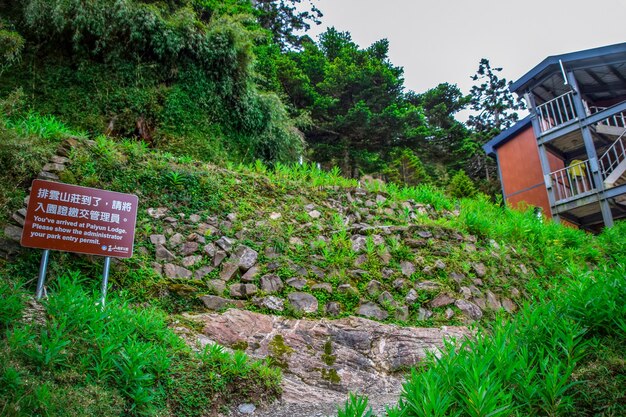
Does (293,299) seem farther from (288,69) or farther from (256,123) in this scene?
(288,69)

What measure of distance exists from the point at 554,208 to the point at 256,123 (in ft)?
35.2

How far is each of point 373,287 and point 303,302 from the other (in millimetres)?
1257

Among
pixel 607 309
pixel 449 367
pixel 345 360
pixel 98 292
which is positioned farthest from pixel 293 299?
pixel 607 309

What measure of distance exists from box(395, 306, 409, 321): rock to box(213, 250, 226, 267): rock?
9.77 feet

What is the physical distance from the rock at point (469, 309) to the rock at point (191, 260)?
4.35 meters

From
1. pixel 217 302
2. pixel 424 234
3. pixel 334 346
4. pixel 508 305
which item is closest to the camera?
pixel 334 346

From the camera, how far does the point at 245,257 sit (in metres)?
6.76

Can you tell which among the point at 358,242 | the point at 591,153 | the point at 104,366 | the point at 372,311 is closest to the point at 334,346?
the point at 372,311

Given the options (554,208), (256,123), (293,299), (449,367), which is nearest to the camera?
(449,367)

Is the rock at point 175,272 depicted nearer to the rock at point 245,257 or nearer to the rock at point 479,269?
the rock at point 245,257

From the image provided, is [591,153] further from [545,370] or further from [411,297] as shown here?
[545,370]

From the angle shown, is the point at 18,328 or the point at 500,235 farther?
the point at 500,235

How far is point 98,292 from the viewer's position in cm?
518

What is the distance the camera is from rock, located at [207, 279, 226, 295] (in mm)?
6176
